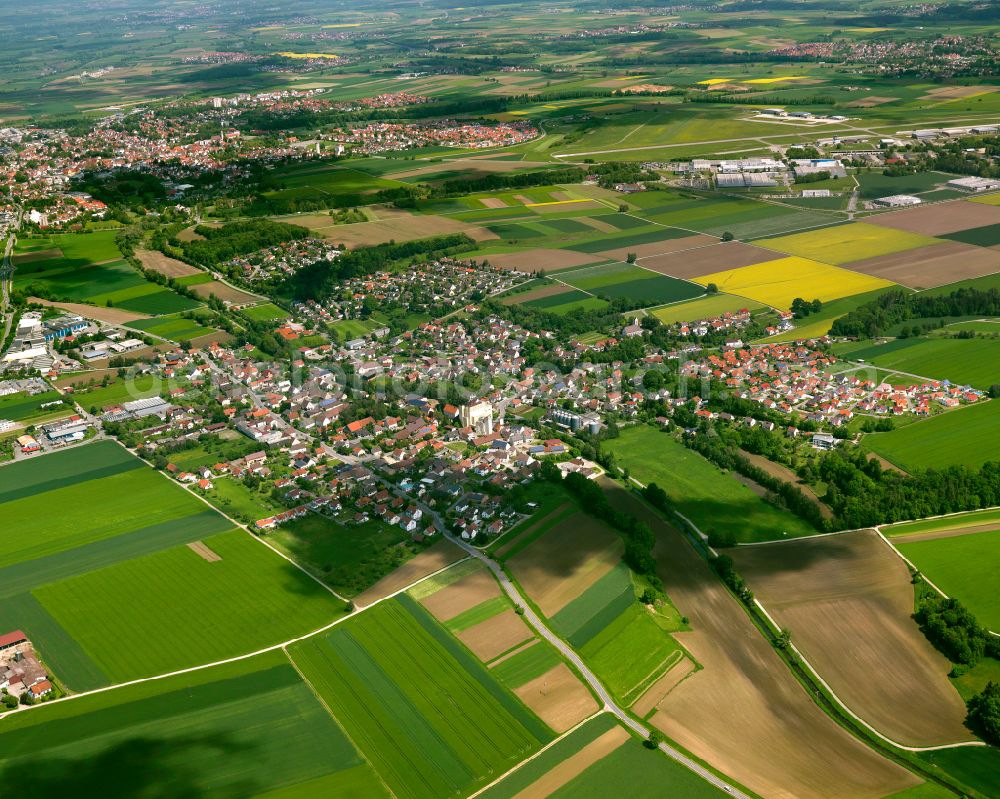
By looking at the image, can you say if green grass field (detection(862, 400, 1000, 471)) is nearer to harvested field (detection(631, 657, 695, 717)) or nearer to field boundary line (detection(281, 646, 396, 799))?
harvested field (detection(631, 657, 695, 717))

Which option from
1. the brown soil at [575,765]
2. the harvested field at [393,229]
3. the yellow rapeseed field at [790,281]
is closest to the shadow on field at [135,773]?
the brown soil at [575,765]

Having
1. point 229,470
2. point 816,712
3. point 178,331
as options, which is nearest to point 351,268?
point 178,331

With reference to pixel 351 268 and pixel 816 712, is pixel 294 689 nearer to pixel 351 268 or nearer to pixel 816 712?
pixel 816 712

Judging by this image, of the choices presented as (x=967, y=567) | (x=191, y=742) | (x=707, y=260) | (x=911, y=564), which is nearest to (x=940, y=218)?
(x=707, y=260)

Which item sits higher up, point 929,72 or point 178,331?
point 929,72

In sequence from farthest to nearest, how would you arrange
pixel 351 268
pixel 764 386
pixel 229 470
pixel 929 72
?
pixel 929 72, pixel 351 268, pixel 764 386, pixel 229 470

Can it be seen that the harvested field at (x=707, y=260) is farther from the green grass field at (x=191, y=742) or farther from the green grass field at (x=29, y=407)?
the green grass field at (x=191, y=742)
